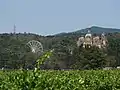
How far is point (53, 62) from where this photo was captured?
329ft

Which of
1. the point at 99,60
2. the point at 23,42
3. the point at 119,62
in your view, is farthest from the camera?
the point at 23,42

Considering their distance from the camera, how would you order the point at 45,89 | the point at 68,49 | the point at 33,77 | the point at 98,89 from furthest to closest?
the point at 68,49 < the point at 98,89 < the point at 33,77 < the point at 45,89

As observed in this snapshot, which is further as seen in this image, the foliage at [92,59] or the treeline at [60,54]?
the treeline at [60,54]

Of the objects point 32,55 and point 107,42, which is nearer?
point 32,55

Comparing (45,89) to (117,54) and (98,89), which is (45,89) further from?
(117,54)

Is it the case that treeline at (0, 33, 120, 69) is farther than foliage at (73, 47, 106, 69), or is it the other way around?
treeline at (0, 33, 120, 69)

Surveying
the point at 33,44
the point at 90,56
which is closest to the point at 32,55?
the point at 33,44

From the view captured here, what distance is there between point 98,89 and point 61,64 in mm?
94921

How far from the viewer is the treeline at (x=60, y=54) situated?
76.9m

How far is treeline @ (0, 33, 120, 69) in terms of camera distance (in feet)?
252

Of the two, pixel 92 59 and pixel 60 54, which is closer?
pixel 92 59

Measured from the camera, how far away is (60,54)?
11669 centimetres

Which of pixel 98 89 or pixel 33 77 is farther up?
pixel 33 77

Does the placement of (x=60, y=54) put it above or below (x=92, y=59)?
below
